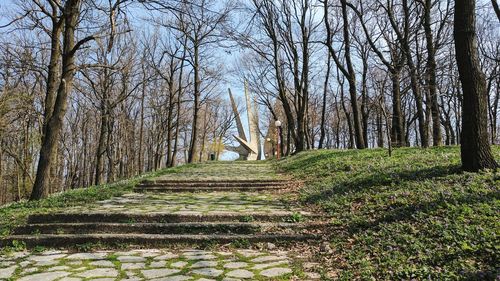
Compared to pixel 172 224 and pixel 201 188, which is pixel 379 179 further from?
pixel 201 188

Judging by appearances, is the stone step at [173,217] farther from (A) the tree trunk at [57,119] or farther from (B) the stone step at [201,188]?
(B) the stone step at [201,188]

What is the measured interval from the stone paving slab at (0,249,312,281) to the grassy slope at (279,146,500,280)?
3.09 feet

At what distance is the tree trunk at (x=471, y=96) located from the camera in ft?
24.6

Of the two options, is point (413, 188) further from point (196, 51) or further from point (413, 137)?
point (413, 137)

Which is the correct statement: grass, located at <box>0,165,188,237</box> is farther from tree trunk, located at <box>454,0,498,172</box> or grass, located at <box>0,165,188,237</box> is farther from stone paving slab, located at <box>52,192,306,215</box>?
tree trunk, located at <box>454,0,498,172</box>

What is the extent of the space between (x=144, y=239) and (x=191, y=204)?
2628mm

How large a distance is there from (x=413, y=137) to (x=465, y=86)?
41.6 meters

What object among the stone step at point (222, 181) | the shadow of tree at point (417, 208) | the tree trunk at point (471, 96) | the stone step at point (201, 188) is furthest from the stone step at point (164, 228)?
the stone step at point (222, 181)

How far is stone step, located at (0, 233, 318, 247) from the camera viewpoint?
6.34m

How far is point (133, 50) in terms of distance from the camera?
25.9 meters

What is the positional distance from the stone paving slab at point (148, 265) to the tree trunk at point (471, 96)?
172 inches

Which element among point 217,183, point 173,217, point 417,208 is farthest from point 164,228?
point 217,183

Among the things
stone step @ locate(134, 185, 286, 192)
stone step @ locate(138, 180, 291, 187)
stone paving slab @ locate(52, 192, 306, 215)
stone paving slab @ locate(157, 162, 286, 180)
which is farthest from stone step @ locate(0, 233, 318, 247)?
stone paving slab @ locate(157, 162, 286, 180)

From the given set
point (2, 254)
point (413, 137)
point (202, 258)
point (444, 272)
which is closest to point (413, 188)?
point (444, 272)
